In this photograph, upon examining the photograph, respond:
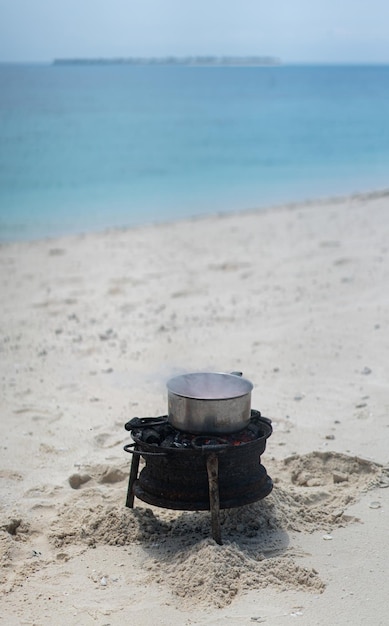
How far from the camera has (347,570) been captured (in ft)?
11.5

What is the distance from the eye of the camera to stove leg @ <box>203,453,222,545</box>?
353cm

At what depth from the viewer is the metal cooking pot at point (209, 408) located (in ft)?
11.9

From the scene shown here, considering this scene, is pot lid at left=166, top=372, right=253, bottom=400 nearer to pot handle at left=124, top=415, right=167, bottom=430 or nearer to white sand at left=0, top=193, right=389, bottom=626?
pot handle at left=124, top=415, right=167, bottom=430

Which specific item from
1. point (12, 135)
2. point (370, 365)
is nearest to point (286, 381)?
point (370, 365)

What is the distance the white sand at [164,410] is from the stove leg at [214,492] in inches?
2.1

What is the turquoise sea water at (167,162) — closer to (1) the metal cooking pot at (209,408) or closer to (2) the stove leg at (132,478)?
(2) the stove leg at (132,478)

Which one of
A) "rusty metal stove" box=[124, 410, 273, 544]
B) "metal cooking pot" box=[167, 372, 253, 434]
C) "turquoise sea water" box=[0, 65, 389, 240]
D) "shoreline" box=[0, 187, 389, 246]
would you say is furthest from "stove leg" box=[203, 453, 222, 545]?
"turquoise sea water" box=[0, 65, 389, 240]

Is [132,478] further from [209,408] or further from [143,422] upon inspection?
[209,408]

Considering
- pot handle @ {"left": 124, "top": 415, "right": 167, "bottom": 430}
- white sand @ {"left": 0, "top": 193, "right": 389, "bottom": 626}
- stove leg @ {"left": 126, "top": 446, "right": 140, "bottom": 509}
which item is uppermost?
pot handle @ {"left": 124, "top": 415, "right": 167, "bottom": 430}

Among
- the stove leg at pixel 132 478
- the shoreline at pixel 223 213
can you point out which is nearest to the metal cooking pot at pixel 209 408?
the stove leg at pixel 132 478

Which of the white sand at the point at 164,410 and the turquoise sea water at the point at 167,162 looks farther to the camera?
the turquoise sea water at the point at 167,162

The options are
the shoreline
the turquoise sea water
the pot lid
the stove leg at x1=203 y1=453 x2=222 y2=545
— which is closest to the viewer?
the stove leg at x1=203 y1=453 x2=222 y2=545

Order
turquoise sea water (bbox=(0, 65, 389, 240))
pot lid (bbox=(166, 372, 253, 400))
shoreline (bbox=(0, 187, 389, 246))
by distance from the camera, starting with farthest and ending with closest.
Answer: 1. turquoise sea water (bbox=(0, 65, 389, 240))
2. shoreline (bbox=(0, 187, 389, 246))
3. pot lid (bbox=(166, 372, 253, 400))

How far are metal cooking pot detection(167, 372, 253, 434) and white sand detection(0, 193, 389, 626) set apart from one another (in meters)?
0.48
